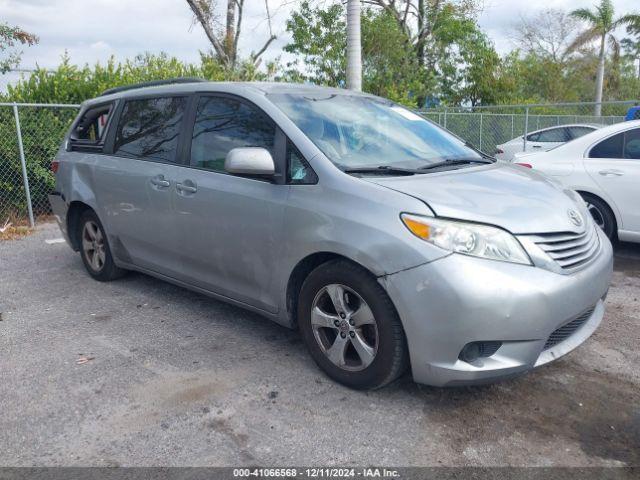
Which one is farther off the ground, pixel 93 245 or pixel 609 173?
pixel 609 173

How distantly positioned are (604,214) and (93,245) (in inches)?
210

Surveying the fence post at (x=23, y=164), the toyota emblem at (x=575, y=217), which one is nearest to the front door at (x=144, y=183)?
the toyota emblem at (x=575, y=217)

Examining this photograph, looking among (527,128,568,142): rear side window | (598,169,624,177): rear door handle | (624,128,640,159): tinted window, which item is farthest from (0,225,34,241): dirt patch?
(527,128,568,142): rear side window

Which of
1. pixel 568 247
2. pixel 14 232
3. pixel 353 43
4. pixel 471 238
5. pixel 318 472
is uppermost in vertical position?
pixel 353 43

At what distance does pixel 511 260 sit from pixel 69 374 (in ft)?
8.91

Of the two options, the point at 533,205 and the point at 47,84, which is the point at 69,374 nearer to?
the point at 533,205

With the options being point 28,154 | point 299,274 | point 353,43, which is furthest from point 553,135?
point 299,274

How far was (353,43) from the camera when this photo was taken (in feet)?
29.8

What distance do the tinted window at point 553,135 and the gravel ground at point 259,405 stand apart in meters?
10.3

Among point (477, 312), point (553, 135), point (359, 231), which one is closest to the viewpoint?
point (477, 312)

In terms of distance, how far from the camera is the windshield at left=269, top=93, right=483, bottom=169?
3504 mm

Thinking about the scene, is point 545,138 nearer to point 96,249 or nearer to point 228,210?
point 96,249

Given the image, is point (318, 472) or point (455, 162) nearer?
point (318, 472)

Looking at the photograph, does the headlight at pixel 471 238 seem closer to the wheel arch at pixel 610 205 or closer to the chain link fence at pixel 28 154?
the wheel arch at pixel 610 205
